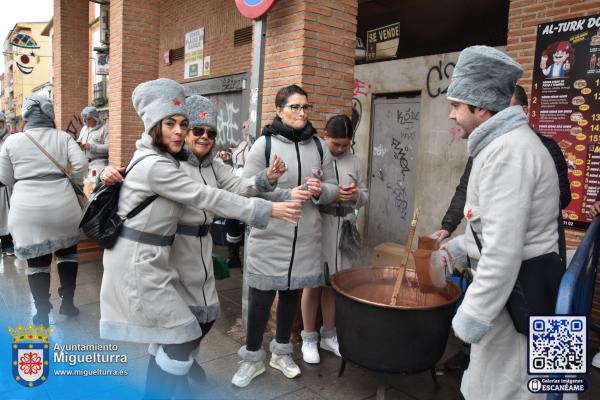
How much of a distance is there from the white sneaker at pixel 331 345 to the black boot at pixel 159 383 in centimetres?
156

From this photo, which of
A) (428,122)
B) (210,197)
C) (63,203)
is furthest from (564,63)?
(63,203)

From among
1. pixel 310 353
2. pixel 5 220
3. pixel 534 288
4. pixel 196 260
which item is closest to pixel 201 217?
pixel 196 260

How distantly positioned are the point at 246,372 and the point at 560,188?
8.80 feet

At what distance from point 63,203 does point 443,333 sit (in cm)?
355

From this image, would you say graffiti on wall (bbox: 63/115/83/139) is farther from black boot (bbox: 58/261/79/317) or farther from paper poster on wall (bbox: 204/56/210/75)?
black boot (bbox: 58/261/79/317)

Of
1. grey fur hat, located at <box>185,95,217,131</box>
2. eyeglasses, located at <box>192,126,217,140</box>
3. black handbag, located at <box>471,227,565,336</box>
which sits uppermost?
grey fur hat, located at <box>185,95,217,131</box>

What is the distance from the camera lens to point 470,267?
2361 mm

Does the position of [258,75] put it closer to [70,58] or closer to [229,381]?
[229,381]

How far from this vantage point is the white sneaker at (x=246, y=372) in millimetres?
3428

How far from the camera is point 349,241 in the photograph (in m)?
3.86

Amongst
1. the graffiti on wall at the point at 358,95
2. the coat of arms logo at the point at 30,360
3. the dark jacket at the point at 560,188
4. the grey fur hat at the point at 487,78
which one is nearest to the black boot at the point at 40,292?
the coat of arms logo at the point at 30,360

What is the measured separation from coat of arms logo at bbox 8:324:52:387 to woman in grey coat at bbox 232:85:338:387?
1378 mm

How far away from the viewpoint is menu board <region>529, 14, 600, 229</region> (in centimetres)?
452

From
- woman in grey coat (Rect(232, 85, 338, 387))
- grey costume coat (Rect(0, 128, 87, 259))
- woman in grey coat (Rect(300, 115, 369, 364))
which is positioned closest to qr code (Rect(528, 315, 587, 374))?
woman in grey coat (Rect(232, 85, 338, 387))
